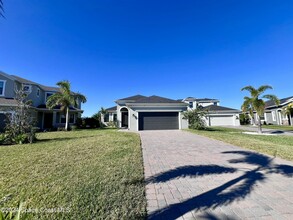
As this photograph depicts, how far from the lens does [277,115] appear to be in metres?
27.2

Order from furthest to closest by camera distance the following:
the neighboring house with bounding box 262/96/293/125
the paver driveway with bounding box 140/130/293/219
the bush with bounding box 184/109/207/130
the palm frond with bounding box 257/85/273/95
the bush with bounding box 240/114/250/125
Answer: the bush with bounding box 240/114/250/125 < the neighboring house with bounding box 262/96/293/125 < the bush with bounding box 184/109/207/130 < the palm frond with bounding box 257/85/273/95 < the paver driveway with bounding box 140/130/293/219

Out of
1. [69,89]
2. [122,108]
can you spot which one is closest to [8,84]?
[69,89]

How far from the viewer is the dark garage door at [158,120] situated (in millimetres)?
19328

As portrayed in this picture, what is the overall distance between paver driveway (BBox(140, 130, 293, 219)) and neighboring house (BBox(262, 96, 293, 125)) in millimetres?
27037

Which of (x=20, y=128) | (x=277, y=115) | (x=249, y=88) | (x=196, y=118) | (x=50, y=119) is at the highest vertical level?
(x=249, y=88)

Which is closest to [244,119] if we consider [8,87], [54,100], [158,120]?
[158,120]

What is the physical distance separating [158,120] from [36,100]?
1773cm

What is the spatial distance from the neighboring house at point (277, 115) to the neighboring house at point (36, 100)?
34467mm

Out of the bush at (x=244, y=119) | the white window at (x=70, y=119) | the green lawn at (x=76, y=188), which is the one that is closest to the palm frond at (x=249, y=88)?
the green lawn at (x=76, y=188)

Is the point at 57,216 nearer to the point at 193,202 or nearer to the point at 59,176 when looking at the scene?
the point at 59,176

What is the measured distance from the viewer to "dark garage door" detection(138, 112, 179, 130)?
63.4ft

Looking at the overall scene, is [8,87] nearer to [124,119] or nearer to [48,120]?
[48,120]

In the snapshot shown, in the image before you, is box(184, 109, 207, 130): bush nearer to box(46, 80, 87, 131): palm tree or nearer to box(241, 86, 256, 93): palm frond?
box(241, 86, 256, 93): palm frond

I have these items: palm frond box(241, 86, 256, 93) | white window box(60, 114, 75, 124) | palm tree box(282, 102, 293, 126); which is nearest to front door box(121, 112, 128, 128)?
white window box(60, 114, 75, 124)
